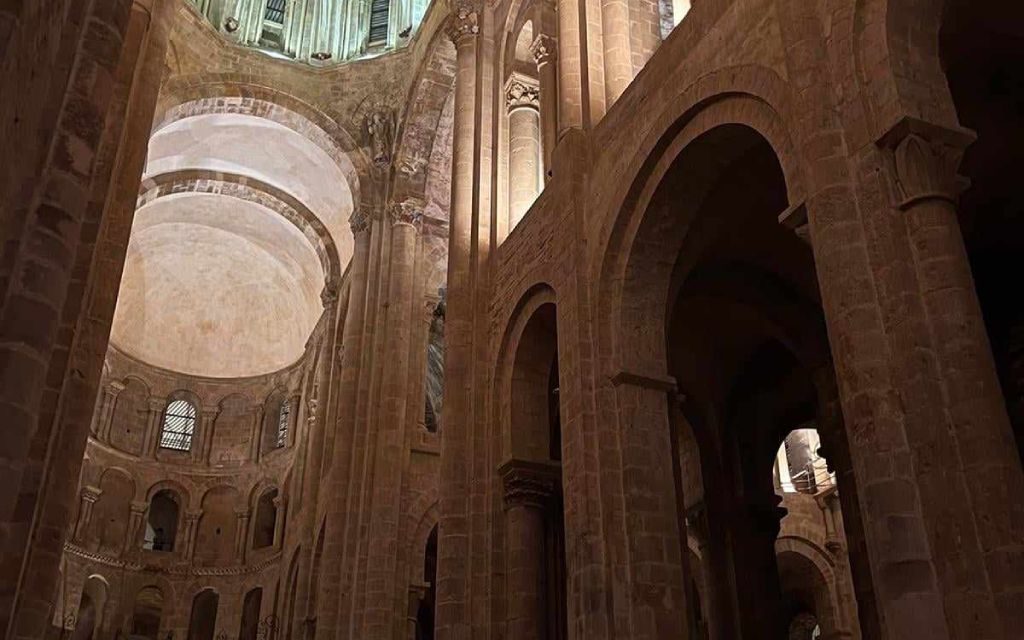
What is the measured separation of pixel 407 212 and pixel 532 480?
10.7 metres

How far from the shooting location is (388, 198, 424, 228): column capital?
68.4 ft

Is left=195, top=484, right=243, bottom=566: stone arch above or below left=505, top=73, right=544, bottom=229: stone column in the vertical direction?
below

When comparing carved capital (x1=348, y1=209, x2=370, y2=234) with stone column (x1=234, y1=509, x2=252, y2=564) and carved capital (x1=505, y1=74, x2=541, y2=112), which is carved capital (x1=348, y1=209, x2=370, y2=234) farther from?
stone column (x1=234, y1=509, x2=252, y2=564)

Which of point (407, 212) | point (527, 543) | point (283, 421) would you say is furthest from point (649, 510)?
point (283, 421)

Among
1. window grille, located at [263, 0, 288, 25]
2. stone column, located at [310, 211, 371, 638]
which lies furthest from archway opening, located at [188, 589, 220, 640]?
window grille, located at [263, 0, 288, 25]

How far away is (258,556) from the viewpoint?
27828 mm

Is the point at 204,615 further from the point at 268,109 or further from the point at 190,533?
the point at 268,109

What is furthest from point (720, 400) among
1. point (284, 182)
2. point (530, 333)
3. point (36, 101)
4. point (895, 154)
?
point (284, 182)

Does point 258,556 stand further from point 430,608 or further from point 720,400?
point 720,400

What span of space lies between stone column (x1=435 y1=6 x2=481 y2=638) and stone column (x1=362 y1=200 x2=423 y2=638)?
4.80 metres

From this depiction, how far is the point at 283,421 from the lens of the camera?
3036 cm

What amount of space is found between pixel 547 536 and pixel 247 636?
18.4 metres

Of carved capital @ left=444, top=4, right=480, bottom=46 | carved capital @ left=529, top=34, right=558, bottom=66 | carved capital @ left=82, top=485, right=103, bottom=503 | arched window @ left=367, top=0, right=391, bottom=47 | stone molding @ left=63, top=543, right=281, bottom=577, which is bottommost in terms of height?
stone molding @ left=63, top=543, right=281, bottom=577

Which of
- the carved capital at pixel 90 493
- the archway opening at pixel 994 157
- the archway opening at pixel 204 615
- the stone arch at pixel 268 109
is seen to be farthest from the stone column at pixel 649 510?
the carved capital at pixel 90 493
